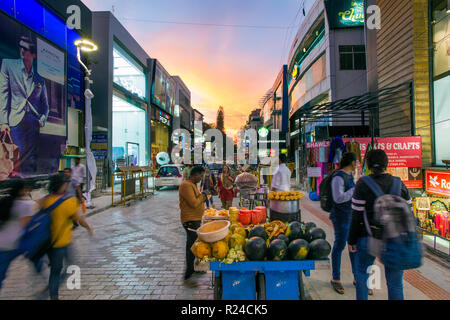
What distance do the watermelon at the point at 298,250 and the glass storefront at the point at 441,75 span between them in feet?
23.0

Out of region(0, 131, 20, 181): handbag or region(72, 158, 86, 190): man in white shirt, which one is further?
region(0, 131, 20, 181): handbag

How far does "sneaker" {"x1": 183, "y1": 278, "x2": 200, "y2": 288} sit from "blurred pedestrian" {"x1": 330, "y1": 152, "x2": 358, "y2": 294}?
2.15 metres

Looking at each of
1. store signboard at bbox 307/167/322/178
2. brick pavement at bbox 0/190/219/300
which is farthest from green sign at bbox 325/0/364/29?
brick pavement at bbox 0/190/219/300

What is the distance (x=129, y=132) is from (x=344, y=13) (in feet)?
70.9

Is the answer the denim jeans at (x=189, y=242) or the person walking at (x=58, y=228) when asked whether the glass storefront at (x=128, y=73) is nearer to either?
the person walking at (x=58, y=228)

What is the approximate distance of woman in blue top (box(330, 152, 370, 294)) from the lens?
3.43m

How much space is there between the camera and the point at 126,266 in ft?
15.0

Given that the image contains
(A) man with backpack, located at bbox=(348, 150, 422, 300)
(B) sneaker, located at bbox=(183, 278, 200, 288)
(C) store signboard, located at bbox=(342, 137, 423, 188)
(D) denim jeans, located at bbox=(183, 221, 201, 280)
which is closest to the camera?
(A) man with backpack, located at bbox=(348, 150, 422, 300)

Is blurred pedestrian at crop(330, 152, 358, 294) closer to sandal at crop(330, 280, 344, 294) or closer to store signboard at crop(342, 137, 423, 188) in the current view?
sandal at crop(330, 280, 344, 294)

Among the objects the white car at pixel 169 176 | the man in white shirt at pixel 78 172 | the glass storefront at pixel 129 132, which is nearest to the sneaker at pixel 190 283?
the man in white shirt at pixel 78 172

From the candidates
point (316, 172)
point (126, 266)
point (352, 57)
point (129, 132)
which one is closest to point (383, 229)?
point (126, 266)

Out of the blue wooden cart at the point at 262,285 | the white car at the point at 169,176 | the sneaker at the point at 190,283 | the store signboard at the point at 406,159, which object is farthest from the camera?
the white car at the point at 169,176

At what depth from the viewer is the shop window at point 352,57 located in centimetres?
1805
